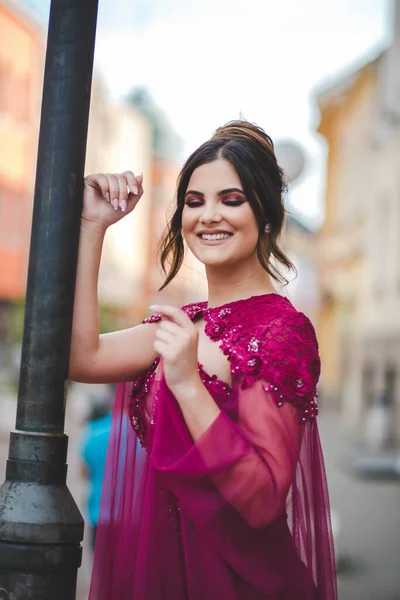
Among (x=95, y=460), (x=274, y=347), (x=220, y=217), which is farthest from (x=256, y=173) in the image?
(x=95, y=460)

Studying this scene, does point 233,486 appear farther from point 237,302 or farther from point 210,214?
point 210,214

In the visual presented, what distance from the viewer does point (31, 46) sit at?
101 ft

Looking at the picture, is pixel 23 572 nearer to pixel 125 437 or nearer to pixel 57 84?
pixel 125 437

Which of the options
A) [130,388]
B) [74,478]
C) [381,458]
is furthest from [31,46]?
[130,388]

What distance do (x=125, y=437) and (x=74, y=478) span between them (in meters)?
9.98

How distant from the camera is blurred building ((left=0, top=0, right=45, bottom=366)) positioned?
2967cm

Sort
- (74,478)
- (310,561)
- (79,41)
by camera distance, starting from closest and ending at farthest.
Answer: (79,41), (310,561), (74,478)

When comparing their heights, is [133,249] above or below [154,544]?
above

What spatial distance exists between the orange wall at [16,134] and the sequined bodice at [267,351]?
27790 mm

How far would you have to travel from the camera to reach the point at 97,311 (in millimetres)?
2479

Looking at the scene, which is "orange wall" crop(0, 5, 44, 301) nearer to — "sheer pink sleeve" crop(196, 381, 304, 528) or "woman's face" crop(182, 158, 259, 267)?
"woman's face" crop(182, 158, 259, 267)

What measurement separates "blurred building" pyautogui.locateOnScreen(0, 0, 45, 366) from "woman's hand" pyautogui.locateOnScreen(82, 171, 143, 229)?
27.1 meters

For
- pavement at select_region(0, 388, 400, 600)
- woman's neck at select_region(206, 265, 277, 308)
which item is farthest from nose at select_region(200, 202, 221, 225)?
pavement at select_region(0, 388, 400, 600)

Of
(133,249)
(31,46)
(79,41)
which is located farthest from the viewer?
(133,249)
